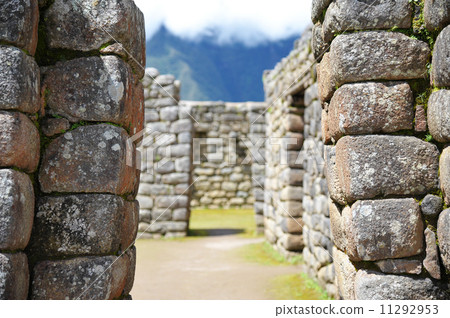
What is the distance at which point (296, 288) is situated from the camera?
17.5 ft

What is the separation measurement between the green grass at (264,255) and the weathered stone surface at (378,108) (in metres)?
4.61

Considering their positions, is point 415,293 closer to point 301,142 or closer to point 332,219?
point 332,219

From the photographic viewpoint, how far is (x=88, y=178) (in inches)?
92.2

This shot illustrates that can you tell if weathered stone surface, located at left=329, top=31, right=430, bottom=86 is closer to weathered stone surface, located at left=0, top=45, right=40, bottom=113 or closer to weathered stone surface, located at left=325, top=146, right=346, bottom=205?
weathered stone surface, located at left=325, top=146, right=346, bottom=205

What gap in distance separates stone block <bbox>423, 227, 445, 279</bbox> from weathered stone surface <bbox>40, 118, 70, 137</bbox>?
223cm

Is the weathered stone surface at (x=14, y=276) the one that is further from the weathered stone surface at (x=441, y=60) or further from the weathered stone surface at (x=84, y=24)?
the weathered stone surface at (x=441, y=60)

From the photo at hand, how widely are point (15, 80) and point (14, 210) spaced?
0.65 m

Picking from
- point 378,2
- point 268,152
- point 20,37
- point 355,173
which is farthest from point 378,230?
point 268,152

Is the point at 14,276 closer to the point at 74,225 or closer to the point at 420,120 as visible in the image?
the point at 74,225

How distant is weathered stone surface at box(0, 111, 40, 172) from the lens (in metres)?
2.02

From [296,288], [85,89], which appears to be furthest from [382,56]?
[296,288]

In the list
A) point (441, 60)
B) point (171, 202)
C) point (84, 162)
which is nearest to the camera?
point (441, 60)

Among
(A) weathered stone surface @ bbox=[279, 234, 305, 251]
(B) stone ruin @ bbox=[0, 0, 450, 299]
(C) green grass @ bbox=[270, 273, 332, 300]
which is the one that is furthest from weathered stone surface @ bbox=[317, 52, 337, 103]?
(A) weathered stone surface @ bbox=[279, 234, 305, 251]

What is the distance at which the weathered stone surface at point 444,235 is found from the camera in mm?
2232
